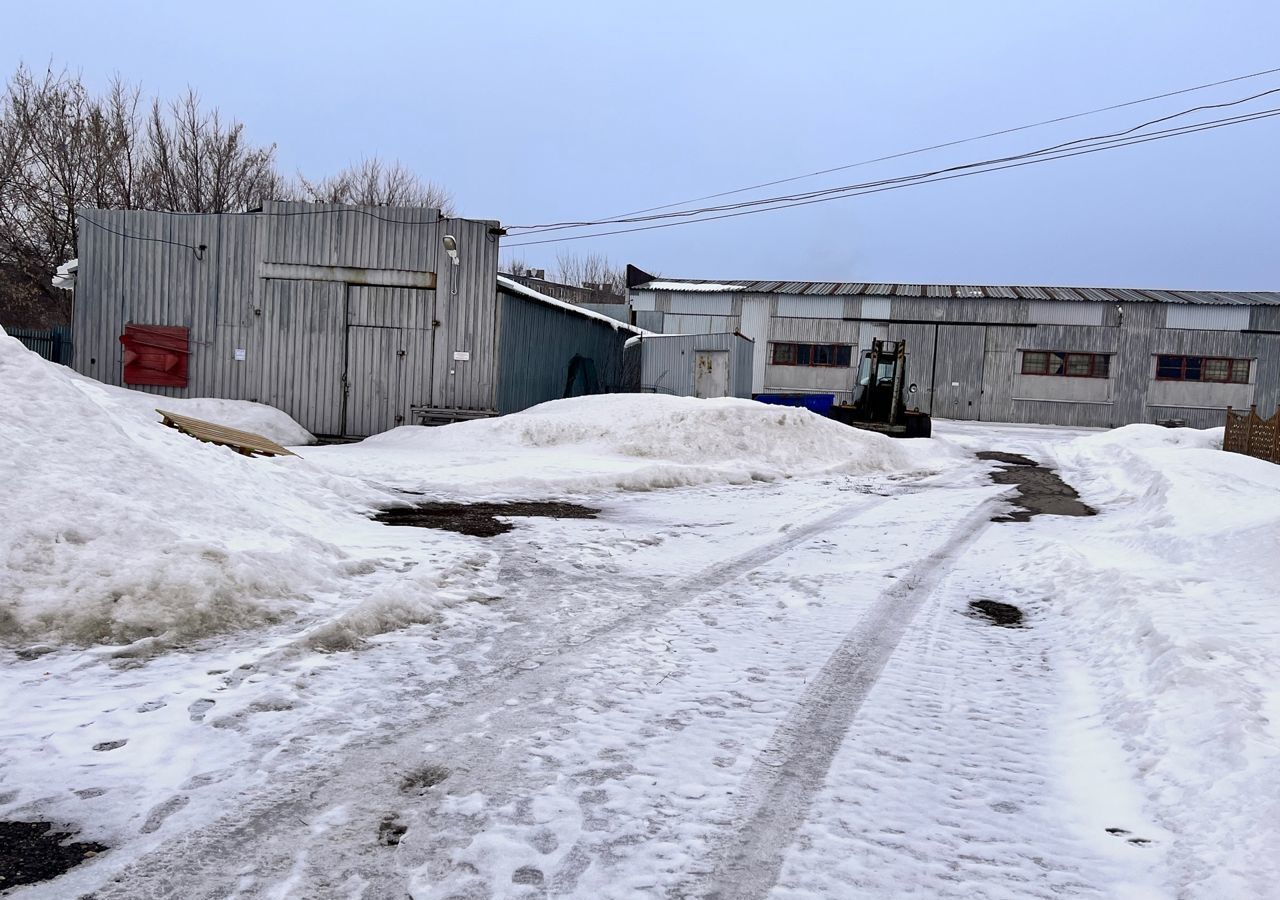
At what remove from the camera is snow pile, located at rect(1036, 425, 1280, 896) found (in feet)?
9.73

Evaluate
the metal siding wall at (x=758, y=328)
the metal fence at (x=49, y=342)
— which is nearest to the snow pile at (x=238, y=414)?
the metal fence at (x=49, y=342)

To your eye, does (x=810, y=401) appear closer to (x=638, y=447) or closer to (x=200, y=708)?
(x=638, y=447)

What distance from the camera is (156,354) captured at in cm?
1900

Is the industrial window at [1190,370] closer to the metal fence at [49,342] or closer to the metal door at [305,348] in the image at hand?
the metal door at [305,348]

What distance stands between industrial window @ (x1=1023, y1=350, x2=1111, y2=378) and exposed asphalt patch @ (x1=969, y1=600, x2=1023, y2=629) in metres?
33.4

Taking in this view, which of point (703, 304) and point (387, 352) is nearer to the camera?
point (387, 352)

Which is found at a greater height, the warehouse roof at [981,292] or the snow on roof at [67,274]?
the warehouse roof at [981,292]

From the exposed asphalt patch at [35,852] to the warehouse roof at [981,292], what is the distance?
3709 centimetres

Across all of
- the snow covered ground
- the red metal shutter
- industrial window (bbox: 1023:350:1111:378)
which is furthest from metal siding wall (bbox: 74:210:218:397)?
industrial window (bbox: 1023:350:1111:378)

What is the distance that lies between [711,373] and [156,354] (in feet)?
48.0

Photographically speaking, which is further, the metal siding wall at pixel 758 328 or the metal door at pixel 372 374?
the metal siding wall at pixel 758 328

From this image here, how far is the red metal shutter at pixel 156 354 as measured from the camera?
1895cm

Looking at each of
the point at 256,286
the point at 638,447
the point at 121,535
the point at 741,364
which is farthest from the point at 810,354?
the point at 121,535

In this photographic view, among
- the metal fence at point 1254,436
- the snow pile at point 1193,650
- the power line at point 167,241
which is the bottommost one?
the snow pile at point 1193,650
